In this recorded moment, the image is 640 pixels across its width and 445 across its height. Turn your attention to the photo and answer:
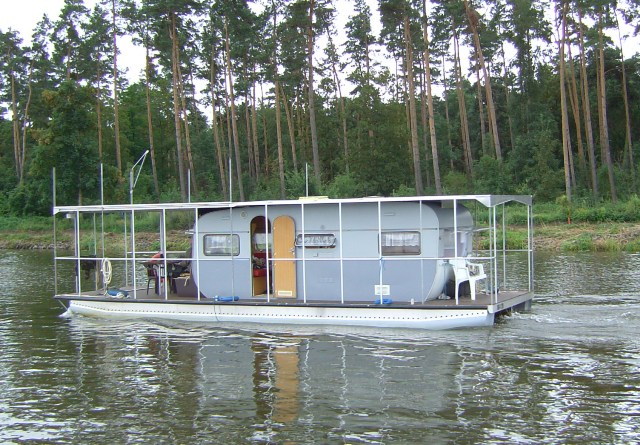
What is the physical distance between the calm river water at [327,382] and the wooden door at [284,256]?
1175mm

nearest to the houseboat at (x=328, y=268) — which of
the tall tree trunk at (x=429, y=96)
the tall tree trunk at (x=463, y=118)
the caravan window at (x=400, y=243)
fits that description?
the caravan window at (x=400, y=243)

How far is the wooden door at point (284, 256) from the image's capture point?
18.0 m

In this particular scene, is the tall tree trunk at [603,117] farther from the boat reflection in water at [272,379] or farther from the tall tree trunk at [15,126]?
the tall tree trunk at [15,126]

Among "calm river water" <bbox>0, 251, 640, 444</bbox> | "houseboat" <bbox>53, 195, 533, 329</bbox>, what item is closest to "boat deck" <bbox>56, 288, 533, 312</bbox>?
"houseboat" <bbox>53, 195, 533, 329</bbox>

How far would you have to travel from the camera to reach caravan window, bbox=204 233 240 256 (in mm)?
18625

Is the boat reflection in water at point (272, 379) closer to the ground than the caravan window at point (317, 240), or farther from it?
closer to the ground

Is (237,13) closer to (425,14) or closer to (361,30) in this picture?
(425,14)

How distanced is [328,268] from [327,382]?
5195 millimetres

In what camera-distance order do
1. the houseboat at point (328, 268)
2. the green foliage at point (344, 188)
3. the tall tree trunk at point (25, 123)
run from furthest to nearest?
1. the tall tree trunk at point (25, 123)
2. the green foliage at point (344, 188)
3. the houseboat at point (328, 268)

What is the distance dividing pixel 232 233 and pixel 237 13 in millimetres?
31222

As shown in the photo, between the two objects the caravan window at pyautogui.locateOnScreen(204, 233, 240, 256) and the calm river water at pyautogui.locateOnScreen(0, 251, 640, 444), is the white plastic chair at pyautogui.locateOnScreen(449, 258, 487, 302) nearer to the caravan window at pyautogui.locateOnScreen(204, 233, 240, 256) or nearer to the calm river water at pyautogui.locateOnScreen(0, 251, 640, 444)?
the calm river water at pyautogui.locateOnScreen(0, 251, 640, 444)

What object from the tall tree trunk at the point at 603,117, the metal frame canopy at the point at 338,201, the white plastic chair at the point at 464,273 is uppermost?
the tall tree trunk at the point at 603,117

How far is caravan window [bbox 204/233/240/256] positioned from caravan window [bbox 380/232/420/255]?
3.89m

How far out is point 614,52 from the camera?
188 feet
